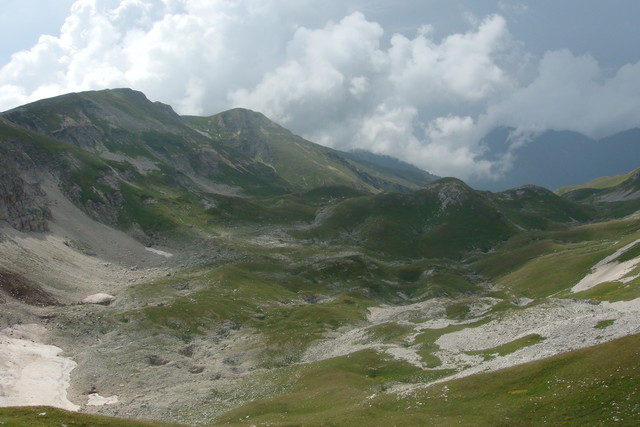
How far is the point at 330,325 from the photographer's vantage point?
110625 mm

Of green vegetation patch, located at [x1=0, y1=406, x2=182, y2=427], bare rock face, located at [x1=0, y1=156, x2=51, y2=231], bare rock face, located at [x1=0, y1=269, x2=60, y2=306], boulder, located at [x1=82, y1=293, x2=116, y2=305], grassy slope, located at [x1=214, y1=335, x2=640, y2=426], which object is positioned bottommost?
grassy slope, located at [x1=214, y1=335, x2=640, y2=426]

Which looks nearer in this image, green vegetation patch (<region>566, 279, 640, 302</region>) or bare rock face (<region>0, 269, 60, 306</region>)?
green vegetation patch (<region>566, 279, 640, 302</region>)

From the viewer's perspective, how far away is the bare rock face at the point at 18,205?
162413 millimetres

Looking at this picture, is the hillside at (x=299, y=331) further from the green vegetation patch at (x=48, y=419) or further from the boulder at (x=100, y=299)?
the boulder at (x=100, y=299)

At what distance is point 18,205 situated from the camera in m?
168

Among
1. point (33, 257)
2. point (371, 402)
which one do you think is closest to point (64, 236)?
point (33, 257)

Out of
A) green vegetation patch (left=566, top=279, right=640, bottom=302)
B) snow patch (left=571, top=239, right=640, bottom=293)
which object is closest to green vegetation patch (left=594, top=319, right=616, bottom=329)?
green vegetation patch (left=566, top=279, right=640, bottom=302)

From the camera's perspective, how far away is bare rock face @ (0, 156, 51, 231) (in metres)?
162

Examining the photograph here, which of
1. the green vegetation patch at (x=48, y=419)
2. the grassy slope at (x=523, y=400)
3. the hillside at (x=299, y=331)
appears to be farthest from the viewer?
the hillside at (x=299, y=331)

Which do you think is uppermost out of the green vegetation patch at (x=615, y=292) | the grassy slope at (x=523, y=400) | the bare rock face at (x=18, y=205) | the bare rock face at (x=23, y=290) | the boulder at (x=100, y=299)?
the bare rock face at (x=18, y=205)

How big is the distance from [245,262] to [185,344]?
6567 cm

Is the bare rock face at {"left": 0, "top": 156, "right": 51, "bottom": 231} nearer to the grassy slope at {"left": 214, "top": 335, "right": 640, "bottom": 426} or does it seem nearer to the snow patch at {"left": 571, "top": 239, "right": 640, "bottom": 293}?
the grassy slope at {"left": 214, "top": 335, "right": 640, "bottom": 426}

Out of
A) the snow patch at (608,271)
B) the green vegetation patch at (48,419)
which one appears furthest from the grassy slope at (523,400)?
the snow patch at (608,271)

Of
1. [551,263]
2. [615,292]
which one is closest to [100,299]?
[615,292]
